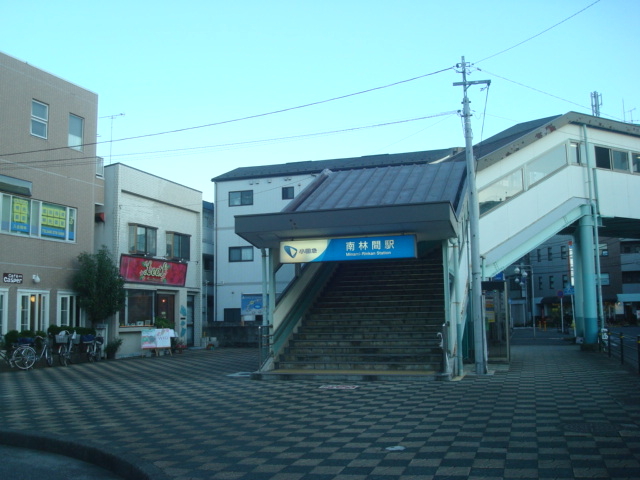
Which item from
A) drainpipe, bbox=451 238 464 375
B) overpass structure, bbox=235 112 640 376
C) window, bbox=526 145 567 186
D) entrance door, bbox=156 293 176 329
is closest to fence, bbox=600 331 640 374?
overpass structure, bbox=235 112 640 376

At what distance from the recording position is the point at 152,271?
2630cm

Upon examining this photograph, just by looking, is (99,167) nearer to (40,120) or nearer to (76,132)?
(76,132)

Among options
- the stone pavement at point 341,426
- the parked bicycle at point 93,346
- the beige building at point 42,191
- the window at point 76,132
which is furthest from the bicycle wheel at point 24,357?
the window at point 76,132

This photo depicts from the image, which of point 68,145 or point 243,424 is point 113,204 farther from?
point 243,424

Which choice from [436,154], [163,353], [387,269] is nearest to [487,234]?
[387,269]

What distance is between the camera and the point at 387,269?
2047 cm

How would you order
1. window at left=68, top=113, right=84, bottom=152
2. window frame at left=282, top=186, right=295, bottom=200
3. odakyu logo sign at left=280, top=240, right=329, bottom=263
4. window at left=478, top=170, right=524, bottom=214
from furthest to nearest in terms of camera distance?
window frame at left=282, top=186, right=295, bottom=200
window at left=68, top=113, right=84, bottom=152
window at left=478, top=170, right=524, bottom=214
odakyu logo sign at left=280, top=240, right=329, bottom=263

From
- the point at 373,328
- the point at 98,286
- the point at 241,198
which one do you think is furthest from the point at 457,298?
the point at 241,198

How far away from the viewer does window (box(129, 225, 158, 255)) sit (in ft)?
83.3

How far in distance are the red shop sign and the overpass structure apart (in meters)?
9.22

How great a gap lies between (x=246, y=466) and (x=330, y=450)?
112 cm

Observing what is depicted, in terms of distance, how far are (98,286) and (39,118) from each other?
250 inches

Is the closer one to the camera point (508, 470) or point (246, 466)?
point (508, 470)

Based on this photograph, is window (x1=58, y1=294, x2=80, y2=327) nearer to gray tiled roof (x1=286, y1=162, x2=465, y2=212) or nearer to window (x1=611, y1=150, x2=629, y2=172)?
gray tiled roof (x1=286, y1=162, x2=465, y2=212)
